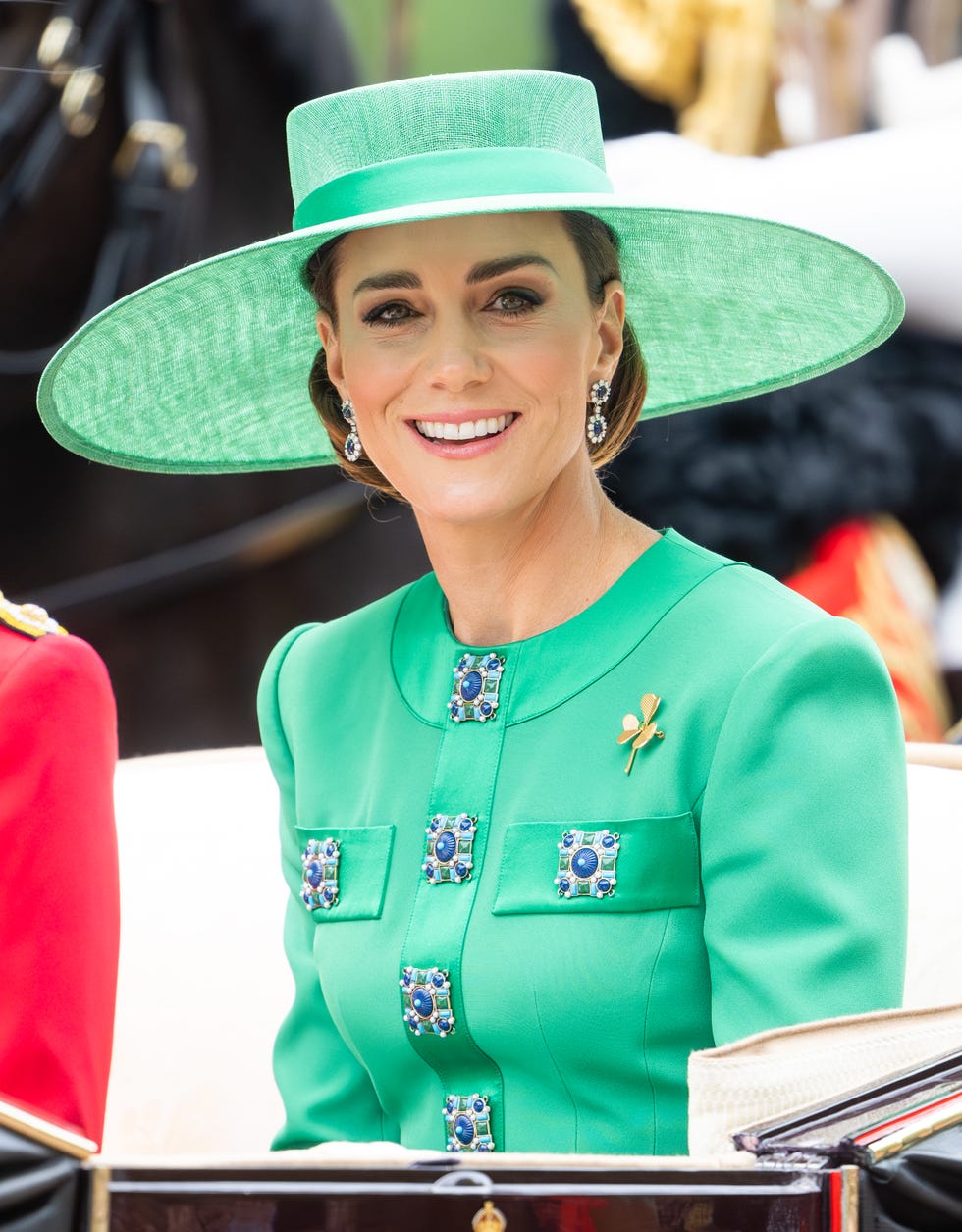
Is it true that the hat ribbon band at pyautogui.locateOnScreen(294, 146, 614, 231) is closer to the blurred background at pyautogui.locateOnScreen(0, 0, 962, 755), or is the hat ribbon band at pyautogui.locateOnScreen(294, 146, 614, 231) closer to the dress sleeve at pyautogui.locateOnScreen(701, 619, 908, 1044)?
the dress sleeve at pyautogui.locateOnScreen(701, 619, 908, 1044)

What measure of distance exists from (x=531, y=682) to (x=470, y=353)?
270 millimetres

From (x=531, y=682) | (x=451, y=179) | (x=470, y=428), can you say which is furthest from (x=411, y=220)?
(x=531, y=682)

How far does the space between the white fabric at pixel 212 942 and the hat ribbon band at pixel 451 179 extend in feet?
2.54

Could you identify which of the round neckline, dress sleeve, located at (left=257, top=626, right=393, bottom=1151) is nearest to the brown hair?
the round neckline

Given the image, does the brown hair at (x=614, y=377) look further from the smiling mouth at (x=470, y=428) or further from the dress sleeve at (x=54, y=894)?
the dress sleeve at (x=54, y=894)

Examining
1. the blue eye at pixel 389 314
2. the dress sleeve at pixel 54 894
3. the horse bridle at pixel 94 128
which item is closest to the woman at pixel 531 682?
the blue eye at pixel 389 314

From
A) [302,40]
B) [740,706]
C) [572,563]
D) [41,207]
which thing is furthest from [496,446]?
[302,40]

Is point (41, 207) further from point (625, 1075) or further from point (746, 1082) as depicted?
point (746, 1082)

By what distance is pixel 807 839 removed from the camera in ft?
4.35

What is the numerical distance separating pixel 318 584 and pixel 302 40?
0.89 meters

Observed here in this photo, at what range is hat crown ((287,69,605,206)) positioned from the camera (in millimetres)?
1482

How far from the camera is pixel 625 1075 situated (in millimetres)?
1421

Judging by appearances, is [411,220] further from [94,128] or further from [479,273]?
[94,128]

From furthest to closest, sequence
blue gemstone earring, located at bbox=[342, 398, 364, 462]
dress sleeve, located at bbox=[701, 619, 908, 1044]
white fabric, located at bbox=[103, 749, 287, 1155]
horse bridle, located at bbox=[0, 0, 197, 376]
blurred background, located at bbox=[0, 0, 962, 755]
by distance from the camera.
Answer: blurred background, located at bbox=[0, 0, 962, 755], horse bridle, located at bbox=[0, 0, 197, 376], white fabric, located at bbox=[103, 749, 287, 1155], blue gemstone earring, located at bbox=[342, 398, 364, 462], dress sleeve, located at bbox=[701, 619, 908, 1044]
